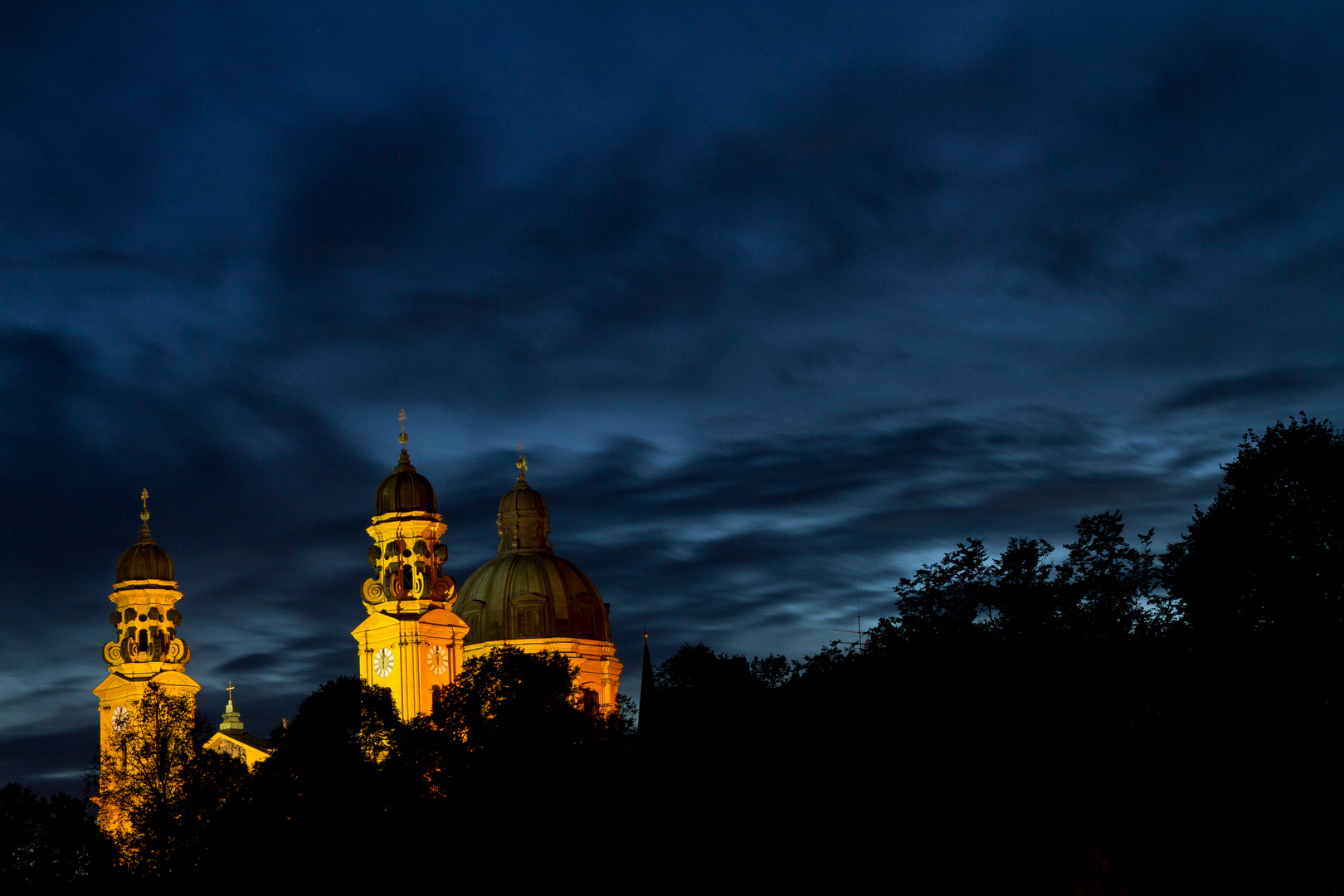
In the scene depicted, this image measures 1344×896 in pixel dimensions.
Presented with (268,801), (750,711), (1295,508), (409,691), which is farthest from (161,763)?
(1295,508)

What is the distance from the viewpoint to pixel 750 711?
6109 cm

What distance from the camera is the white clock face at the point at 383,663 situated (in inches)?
3866

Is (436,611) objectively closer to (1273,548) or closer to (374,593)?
(374,593)

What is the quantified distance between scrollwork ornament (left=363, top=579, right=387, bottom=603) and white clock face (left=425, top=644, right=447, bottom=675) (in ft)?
14.6

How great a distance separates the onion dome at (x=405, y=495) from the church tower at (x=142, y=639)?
14.0 m

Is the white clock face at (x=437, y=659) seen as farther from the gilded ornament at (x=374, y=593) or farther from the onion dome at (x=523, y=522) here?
the onion dome at (x=523, y=522)

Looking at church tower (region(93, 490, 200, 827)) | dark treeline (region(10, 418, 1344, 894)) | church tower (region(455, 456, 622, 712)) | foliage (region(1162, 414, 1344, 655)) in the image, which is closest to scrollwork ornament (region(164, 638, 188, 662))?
Result: church tower (region(93, 490, 200, 827))

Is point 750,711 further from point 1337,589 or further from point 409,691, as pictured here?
point 409,691

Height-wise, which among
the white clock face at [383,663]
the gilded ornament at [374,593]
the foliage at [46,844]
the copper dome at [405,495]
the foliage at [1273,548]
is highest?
the copper dome at [405,495]

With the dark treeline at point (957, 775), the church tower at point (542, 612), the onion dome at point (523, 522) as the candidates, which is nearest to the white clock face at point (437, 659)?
the church tower at point (542, 612)

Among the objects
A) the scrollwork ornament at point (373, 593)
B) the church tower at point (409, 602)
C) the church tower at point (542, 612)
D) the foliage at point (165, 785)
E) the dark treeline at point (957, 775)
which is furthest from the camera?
the church tower at point (542, 612)

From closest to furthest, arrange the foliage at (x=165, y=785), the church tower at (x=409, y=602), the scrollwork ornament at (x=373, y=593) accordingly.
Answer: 1. the foliage at (x=165, y=785)
2. the church tower at (x=409, y=602)
3. the scrollwork ornament at (x=373, y=593)

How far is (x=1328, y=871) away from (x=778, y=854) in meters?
17.4

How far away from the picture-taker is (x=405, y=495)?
3989 inches
